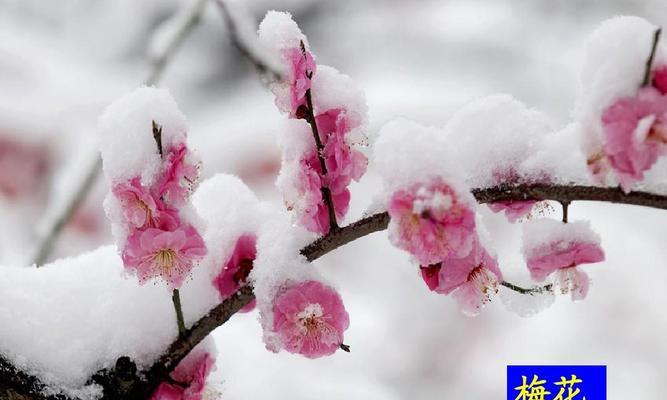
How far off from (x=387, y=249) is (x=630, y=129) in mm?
3438

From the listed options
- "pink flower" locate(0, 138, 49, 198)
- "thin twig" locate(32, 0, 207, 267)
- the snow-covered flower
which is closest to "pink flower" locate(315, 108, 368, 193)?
the snow-covered flower

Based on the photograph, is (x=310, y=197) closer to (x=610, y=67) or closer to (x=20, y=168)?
(x=610, y=67)

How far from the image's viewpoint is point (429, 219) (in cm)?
74

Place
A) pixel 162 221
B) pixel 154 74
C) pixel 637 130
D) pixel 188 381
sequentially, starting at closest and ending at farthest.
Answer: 1. pixel 637 130
2. pixel 162 221
3. pixel 188 381
4. pixel 154 74

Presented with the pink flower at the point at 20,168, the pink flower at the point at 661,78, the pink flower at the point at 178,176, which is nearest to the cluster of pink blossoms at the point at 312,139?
the pink flower at the point at 178,176

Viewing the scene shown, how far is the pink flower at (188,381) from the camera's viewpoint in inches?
36.5

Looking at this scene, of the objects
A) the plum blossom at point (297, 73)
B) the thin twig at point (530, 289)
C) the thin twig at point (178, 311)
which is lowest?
the thin twig at point (178, 311)

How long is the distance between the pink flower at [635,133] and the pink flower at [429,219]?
15 centimetres

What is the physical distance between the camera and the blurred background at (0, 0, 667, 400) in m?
3.38

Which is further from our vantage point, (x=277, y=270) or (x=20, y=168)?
(x=20, y=168)

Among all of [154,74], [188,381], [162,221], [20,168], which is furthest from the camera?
[20,168]

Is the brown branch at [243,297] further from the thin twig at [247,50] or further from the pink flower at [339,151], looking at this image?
the thin twig at [247,50]

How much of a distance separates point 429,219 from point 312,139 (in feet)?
0.68

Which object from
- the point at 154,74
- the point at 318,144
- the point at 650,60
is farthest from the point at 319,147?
the point at 154,74
